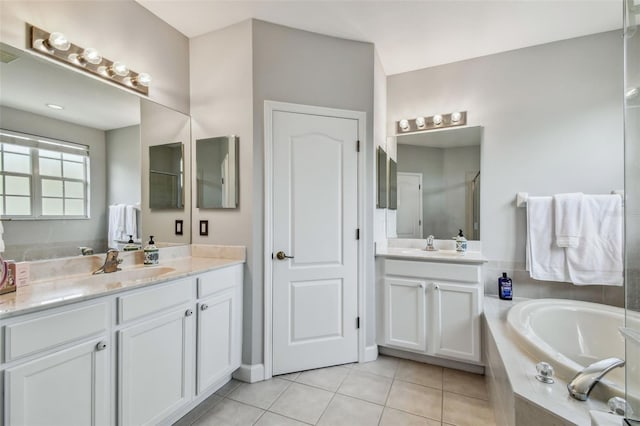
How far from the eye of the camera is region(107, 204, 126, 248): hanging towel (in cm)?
177

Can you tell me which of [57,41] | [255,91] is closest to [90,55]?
[57,41]

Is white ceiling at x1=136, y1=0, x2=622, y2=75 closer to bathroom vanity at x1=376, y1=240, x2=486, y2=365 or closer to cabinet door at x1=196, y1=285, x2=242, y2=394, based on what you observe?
bathroom vanity at x1=376, y1=240, x2=486, y2=365

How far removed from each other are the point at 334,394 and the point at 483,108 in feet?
9.10

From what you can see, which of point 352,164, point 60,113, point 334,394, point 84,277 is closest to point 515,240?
point 352,164

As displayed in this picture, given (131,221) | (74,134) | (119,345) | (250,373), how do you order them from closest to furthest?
(119,345), (74,134), (131,221), (250,373)

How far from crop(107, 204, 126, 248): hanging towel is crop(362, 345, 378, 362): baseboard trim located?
6.73 feet

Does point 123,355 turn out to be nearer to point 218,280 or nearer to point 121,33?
point 218,280

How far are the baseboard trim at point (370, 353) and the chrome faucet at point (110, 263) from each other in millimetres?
1954

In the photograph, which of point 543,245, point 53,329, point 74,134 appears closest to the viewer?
point 53,329

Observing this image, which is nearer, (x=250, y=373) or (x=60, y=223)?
(x=60, y=223)

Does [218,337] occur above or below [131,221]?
below

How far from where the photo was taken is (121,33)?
6.15 feet

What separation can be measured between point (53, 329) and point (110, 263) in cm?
66

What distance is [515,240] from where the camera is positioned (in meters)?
2.48
